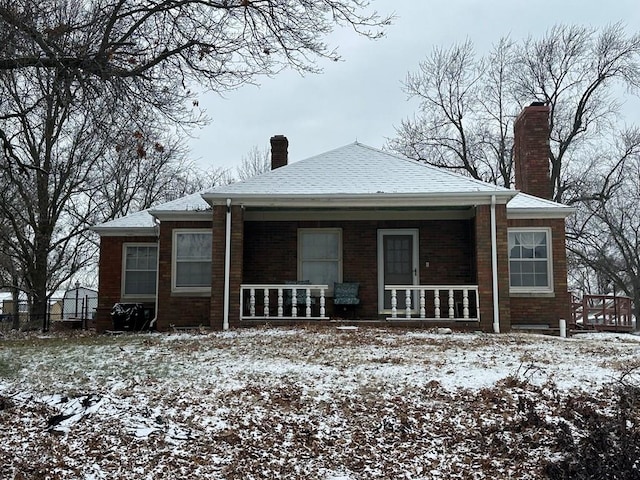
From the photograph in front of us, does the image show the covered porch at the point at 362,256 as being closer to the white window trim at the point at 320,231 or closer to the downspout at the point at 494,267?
the white window trim at the point at 320,231

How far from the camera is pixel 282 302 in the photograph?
14.0 meters

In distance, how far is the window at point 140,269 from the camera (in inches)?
650

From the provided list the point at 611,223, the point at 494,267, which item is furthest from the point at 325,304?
the point at 611,223

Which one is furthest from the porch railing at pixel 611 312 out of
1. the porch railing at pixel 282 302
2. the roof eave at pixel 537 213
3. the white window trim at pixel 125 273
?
the white window trim at pixel 125 273

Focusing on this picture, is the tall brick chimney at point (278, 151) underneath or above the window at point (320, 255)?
above

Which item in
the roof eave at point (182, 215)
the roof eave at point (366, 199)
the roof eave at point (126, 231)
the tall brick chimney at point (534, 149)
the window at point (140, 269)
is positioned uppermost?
the tall brick chimney at point (534, 149)

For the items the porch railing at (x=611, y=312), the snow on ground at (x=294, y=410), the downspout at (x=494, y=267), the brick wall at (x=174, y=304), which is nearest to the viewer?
the snow on ground at (x=294, y=410)

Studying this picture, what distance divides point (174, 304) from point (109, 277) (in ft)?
10.4

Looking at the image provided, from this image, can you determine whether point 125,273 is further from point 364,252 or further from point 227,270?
point 364,252

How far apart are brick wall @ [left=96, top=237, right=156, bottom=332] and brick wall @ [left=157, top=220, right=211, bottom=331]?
85.1 inches

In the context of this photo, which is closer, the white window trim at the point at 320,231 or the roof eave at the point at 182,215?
the roof eave at the point at 182,215

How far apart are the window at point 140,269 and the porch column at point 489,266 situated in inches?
334

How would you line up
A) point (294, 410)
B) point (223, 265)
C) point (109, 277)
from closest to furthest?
point (294, 410)
point (223, 265)
point (109, 277)

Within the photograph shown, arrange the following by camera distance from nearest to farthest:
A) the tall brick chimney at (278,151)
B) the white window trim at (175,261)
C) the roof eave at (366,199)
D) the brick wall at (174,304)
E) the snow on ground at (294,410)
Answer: the snow on ground at (294,410)
the roof eave at (366,199)
the brick wall at (174,304)
the white window trim at (175,261)
the tall brick chimney at (278,151)
